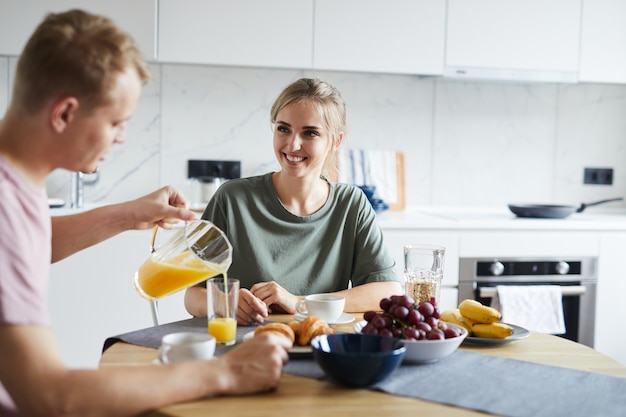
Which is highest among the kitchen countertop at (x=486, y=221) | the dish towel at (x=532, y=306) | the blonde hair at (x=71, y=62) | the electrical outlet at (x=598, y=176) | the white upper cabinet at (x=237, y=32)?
the white upper cabinet at (x=237, y=32)

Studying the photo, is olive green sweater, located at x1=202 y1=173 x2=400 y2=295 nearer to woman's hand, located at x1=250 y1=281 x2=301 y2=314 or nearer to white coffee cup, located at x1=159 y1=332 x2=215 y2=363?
woman's hand, located at x1=250 y1=281 x2=301 y2=314

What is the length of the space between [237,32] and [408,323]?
1.99 metres

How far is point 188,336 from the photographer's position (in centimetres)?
131

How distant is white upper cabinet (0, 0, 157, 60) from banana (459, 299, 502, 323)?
1901 millimetres

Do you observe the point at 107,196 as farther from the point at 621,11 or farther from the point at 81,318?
the point at 621,11

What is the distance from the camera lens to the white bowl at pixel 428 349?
4.35 ft

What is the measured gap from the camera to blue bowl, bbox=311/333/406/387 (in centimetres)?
118

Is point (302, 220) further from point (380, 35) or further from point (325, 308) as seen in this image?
point (380, 35)

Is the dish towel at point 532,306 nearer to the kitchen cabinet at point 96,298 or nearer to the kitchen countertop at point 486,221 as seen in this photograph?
the kitchen countertop at point 486,221

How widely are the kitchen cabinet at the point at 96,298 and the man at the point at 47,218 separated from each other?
1.68 m

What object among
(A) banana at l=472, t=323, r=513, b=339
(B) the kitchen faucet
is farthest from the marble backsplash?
(A) banana at l=472, t=323, r=513, b=339

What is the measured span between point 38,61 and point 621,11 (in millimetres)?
3021

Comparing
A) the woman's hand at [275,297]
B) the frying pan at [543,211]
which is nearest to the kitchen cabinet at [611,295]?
the frying pan at [543,211]

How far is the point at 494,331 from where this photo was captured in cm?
152
